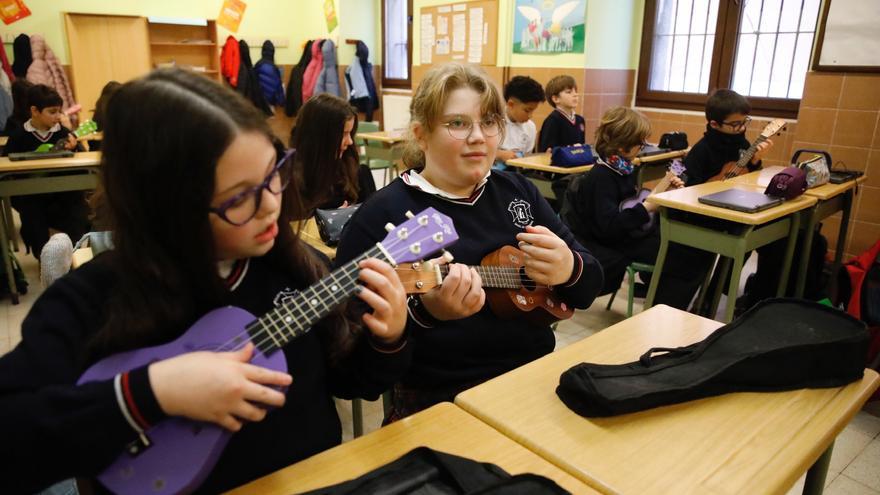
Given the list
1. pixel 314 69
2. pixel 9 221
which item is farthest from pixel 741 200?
pixel 314 69

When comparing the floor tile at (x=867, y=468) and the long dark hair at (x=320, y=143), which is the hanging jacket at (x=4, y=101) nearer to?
the long dark hair at (x=320, y=143)

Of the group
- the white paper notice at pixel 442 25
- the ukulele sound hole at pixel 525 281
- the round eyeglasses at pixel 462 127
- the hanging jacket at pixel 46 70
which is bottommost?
the ukulele sound hole at pixel 525 281

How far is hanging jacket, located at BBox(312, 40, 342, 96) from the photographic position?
819 centimetres

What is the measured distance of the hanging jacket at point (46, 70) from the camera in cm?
660

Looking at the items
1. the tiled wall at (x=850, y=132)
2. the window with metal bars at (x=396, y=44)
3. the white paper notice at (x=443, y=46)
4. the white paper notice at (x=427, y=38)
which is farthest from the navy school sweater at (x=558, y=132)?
the window with metal bars at (x=396, y=44)

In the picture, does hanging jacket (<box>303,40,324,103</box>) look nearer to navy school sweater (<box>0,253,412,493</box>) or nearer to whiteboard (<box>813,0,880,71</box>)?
whiteboard (<box>813,0,880,71</box>)

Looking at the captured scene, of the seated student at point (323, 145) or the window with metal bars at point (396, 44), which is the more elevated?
the window with metal bars at point (396, 44)

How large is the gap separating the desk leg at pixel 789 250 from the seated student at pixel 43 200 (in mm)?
4235

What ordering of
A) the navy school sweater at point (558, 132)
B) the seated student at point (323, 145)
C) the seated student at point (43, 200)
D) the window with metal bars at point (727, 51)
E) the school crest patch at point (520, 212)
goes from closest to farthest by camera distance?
the school crest patch at point (520, 212) < the seated student at point (323, 145) < the seated student at point (43, 200) < the navy school sweater at point (558, 132) < the window with metal bars at point (727, 51)

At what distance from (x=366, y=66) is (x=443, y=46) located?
5.26ft

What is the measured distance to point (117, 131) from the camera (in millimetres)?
776

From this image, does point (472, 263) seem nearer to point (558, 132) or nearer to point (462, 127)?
point (462, 127)

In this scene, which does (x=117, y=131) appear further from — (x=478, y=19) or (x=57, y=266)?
(x=478, y=19)

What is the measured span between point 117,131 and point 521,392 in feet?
2.68
